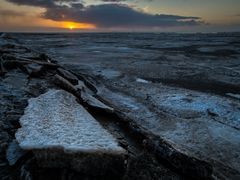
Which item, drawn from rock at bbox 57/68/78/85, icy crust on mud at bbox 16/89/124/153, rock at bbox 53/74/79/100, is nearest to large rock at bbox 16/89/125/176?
icy crust on mud at bbox 16/89/124/153

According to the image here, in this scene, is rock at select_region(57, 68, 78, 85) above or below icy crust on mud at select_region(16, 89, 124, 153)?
below

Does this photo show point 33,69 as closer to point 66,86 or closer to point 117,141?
point 66,86

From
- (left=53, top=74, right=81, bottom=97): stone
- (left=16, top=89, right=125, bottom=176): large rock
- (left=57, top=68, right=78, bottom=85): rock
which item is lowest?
(left=57, top=68, right=78, bottom=85): rock

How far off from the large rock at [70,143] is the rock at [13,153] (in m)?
0.10

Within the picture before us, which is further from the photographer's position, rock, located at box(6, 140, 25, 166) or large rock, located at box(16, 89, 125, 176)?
rock, located at box(6, 140, 25, 166)

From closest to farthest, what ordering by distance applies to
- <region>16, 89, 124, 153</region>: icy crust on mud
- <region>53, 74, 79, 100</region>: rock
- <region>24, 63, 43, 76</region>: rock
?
<region>16, 89, 124, 153</region>: icy crust on mud < <region>53, 74, 79, 100</region>: rock < <region>24, 63, 43, 76</region>: rock

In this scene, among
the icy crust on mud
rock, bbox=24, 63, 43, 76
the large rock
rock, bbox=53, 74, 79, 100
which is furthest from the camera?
rock, bbox=24, 63, 43, 76

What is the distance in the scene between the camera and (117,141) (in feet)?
11.6

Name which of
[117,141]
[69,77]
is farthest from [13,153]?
[69,77]

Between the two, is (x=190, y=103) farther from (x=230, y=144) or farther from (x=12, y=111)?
(x=12, y=111)

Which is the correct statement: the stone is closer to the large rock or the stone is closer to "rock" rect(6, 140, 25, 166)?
the large rock

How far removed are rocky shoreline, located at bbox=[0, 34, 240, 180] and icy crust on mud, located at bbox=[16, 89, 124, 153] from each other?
0.01 meters

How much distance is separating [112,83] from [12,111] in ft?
17.0

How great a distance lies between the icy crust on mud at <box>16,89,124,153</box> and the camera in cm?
315
